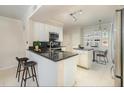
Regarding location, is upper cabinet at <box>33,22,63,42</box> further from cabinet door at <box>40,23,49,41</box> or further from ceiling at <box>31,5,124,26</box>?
ceiling at <box>31,5,124,26</box>

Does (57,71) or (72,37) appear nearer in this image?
(57,71)

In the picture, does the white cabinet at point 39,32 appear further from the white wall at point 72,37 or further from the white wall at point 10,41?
the white wall at point 72,37

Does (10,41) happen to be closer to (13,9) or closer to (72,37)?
(13,9)

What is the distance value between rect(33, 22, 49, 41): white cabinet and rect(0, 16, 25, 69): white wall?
3.01 ft

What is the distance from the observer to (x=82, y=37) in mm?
6723

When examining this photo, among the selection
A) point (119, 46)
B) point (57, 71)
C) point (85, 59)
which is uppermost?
point (119, 46)

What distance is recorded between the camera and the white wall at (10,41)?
3.86m

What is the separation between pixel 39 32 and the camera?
4027 mm

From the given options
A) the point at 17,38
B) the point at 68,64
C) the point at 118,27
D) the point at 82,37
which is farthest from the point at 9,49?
the point at 82,37

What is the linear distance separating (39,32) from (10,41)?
49.4 inches

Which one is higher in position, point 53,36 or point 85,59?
point 53,36

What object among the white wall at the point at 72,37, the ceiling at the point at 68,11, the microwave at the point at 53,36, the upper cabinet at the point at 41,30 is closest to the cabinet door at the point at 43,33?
the upper cabinet at the point at 41,30

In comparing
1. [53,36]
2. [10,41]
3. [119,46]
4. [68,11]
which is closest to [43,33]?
[53,36]
